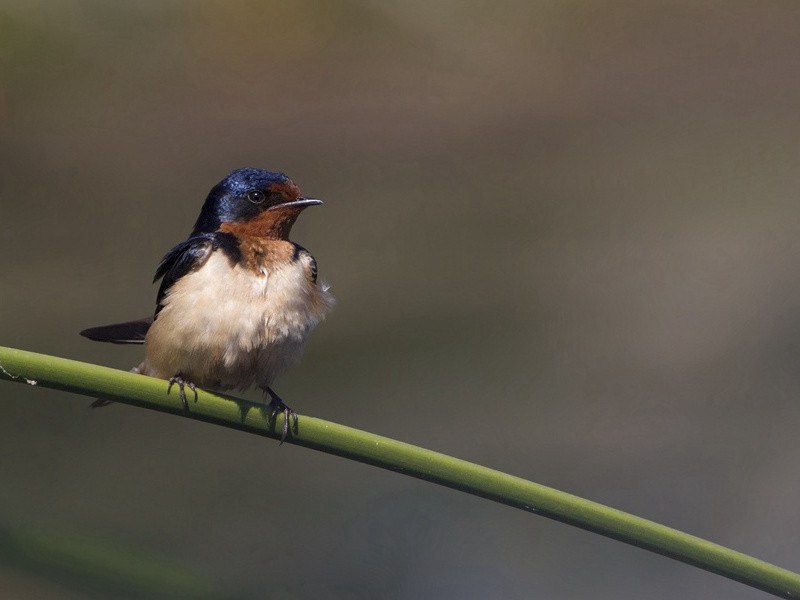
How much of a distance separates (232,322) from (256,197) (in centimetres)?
15

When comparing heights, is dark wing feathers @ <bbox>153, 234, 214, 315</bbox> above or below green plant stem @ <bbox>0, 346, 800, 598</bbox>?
above

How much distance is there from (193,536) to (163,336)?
1130mm

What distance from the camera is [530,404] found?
2.48m

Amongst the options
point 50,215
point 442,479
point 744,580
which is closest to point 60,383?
point 442,479

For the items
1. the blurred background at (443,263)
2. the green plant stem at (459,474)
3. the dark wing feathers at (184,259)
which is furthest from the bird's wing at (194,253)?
the blurred background at (443,263)

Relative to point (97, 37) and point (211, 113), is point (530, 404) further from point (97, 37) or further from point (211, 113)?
point (97, 37)

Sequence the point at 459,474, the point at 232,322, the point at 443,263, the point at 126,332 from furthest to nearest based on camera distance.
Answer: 1. the point at 443,263
2. the point at 126,332
3. the point at 232,322
4. the point at 459,474

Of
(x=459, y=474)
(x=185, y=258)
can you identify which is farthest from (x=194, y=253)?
(x=459, y=474)

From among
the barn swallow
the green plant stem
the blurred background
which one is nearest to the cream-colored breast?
the barn swallow

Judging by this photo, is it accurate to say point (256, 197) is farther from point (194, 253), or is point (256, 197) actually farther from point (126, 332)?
point (126, 332)

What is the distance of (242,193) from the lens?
3.09 feet

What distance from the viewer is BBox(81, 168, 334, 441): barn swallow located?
2.83ft

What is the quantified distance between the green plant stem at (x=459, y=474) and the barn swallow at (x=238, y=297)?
349mm

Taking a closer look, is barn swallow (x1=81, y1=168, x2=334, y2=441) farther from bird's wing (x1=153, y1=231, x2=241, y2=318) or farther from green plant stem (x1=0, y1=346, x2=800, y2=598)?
green plant stem (x1=0, y1=346, x2=800, y2=598)
